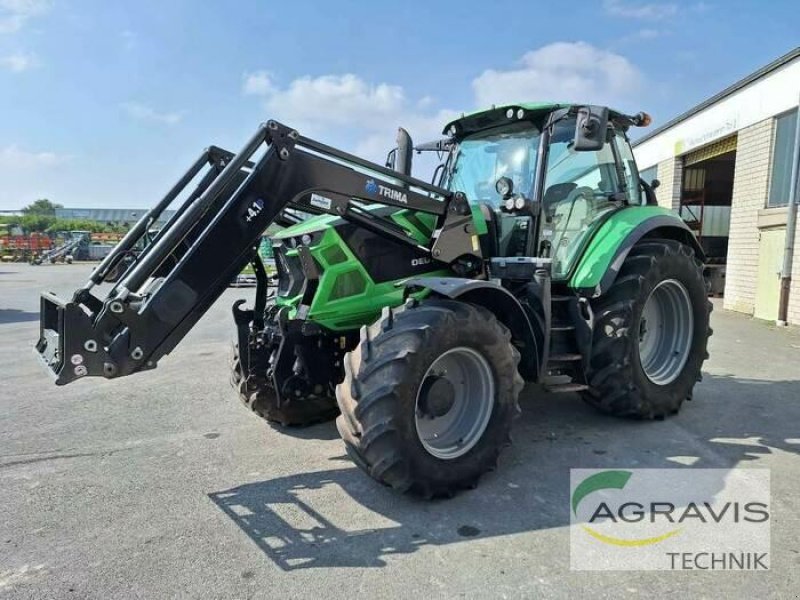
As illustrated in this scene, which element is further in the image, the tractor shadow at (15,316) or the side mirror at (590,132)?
the tractor shadow at (15,316)

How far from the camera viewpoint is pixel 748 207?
11.6m

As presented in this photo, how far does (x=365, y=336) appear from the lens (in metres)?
3.36

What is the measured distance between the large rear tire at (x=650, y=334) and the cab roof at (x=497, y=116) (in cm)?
142

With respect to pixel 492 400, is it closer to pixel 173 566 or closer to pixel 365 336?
pixel 365 336

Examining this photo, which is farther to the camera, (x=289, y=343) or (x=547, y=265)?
(x=547, y=265)

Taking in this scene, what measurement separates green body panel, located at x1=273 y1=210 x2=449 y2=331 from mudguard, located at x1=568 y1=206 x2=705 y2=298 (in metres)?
1.45

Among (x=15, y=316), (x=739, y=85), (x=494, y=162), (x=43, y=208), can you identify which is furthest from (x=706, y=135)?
(x=43, y=208)

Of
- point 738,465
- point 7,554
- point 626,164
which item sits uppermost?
point 626,164

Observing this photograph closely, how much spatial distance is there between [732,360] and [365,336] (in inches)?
245

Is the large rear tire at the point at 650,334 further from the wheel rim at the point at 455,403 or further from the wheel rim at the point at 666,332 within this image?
the wheel rim at the point at 455,403

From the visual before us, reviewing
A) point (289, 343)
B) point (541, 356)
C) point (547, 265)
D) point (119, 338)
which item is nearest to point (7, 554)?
point (119, 338)

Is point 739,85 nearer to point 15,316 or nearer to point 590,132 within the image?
point 590,132

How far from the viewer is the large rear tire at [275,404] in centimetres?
448

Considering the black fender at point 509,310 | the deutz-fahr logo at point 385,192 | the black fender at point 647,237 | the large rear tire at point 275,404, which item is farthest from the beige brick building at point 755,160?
the large rear tire at point 275,404
